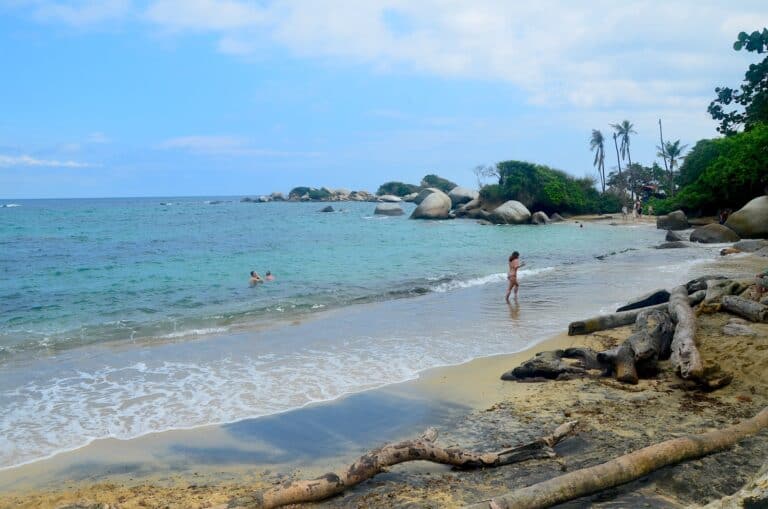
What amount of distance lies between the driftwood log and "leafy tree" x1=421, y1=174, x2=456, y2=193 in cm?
8133

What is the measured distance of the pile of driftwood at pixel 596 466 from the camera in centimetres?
418

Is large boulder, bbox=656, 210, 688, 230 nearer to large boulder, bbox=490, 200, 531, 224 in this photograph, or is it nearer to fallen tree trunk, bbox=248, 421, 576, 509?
large boulder, bbox=490, 200, 531, 224

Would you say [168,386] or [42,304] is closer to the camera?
[168,386]

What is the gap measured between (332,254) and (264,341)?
15.9 m

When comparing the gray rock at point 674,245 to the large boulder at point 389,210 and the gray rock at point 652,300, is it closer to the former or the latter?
the gray rock at point 652,300

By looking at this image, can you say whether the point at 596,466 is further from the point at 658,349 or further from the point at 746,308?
the point at 746,308

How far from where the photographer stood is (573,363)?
8.21m

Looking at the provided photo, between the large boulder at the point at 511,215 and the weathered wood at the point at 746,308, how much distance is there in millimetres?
36391

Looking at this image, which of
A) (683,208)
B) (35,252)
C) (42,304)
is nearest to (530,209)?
(683,208)

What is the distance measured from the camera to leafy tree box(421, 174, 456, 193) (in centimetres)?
8975

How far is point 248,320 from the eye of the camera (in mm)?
13422

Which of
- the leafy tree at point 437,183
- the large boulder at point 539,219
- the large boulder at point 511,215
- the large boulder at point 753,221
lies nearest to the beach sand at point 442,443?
the large boulder at point 753,221

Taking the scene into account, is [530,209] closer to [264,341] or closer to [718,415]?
[264,341]

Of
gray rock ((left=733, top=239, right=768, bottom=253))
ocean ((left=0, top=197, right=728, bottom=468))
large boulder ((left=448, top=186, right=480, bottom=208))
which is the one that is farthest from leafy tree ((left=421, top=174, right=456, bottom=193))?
gray rock ((left=733, top=239, right=768, bottom=253))
